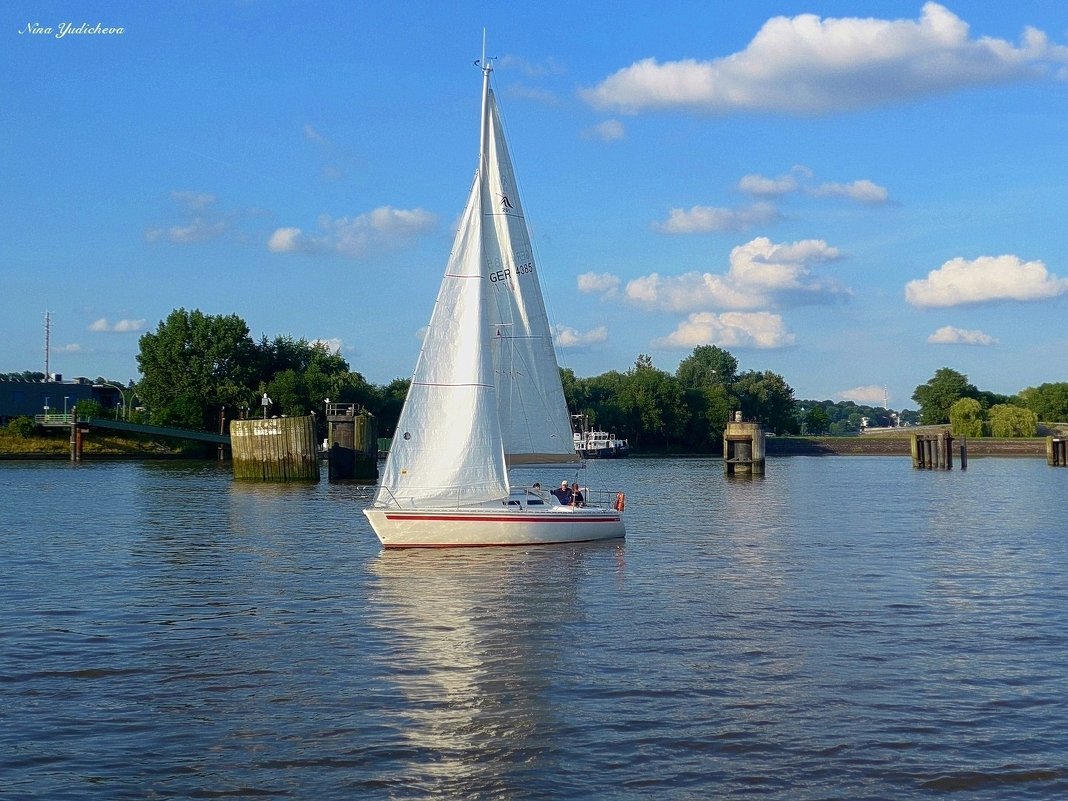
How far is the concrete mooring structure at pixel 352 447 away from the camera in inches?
3127

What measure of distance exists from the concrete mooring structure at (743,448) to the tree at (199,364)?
193 ft

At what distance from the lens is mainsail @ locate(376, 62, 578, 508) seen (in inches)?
1345

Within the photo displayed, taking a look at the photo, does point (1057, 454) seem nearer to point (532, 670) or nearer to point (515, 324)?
point (515, 324)

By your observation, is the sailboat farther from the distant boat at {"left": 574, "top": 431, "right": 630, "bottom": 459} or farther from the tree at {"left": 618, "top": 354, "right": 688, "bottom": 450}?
the tree at {"left": 618, "top": 354, "right": 688, "bottom": 450}

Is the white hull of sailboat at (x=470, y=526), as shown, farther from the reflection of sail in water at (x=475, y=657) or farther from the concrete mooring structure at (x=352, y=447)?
the concrete mooring structure at (x=352, y=447)

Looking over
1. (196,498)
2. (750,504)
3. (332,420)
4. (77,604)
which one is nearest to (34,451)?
(332,420)

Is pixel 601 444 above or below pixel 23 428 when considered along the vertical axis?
below

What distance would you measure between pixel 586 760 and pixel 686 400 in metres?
172

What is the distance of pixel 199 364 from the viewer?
13588 cm

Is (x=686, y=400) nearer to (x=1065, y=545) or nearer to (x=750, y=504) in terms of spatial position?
(x=750, y=504)

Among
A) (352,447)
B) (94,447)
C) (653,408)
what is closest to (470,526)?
(352,447)

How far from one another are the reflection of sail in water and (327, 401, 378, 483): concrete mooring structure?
4518cm

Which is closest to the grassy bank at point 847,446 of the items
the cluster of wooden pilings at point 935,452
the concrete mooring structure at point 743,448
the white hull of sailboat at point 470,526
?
the cluster of wooden pilings at point 935,452

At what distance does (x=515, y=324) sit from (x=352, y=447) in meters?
45.4
